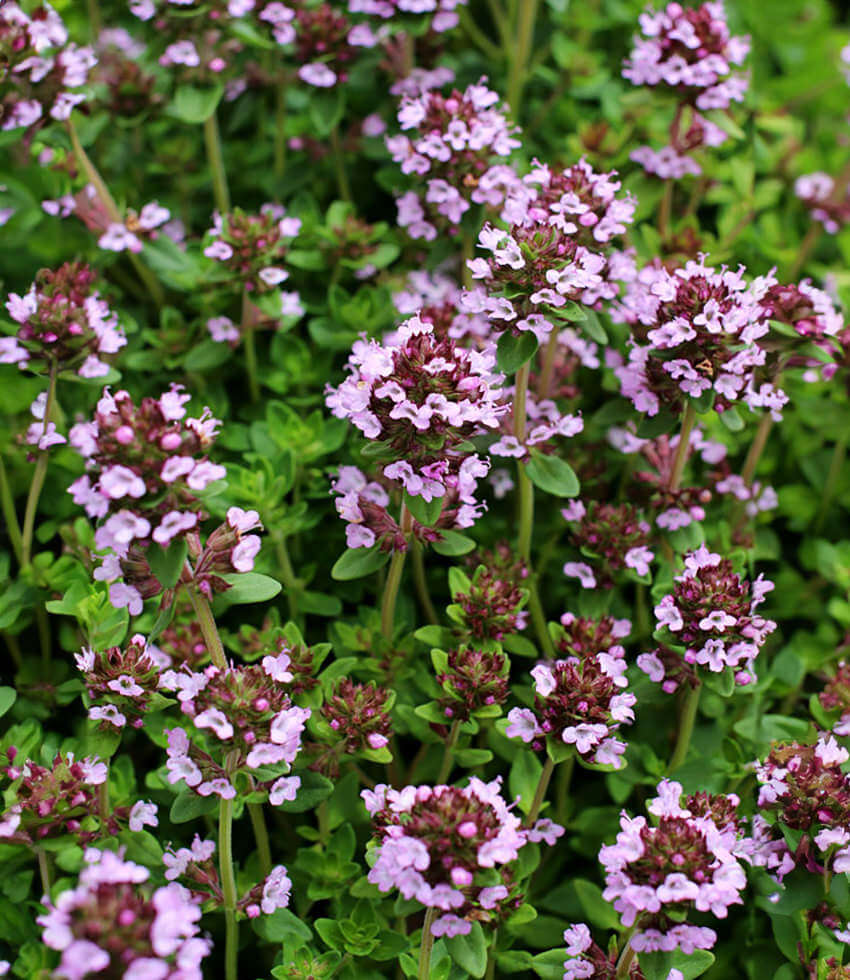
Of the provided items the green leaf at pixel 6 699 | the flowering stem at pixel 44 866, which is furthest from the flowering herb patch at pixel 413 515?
the green leaf at pixel 6 699

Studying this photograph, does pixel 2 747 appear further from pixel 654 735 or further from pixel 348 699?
pixel 654 735

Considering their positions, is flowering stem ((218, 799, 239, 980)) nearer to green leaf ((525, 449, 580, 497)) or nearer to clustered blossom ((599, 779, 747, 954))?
clustered blossom ((599, 779, 747, 954))

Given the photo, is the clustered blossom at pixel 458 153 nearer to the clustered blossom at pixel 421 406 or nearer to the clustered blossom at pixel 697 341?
the clustered blossom at pixel 697 341

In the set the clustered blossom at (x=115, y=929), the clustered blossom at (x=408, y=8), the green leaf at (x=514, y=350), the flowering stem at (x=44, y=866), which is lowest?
the flowering stem at (x=44, y=866)

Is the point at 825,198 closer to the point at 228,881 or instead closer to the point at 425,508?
the point at 425,508

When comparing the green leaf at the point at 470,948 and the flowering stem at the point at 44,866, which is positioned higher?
the green leaf at the point at 470,948

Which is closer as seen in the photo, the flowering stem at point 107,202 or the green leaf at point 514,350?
the green leaf at point 514,350
